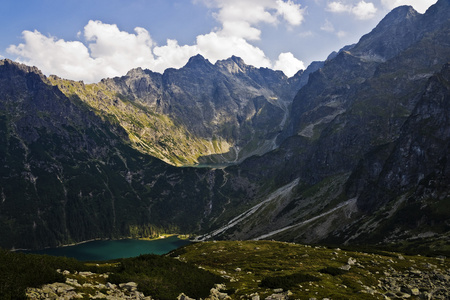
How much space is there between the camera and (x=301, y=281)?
44156mm

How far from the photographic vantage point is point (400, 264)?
6469 centimetres

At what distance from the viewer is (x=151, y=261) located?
Result: 43.2m

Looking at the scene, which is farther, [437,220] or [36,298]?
[437,220]

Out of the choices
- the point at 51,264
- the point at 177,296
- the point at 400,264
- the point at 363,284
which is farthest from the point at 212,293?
the point at 400,264

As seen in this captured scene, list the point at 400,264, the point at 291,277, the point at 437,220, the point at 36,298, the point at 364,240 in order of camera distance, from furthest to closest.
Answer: the point at 364,240
the point at 437,220
the point at 400,264
the point at 291,277
the point at 36,298

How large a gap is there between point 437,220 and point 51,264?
209985 mm

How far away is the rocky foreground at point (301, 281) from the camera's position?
97.2 ft

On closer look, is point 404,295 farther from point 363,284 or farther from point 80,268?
point 80,268

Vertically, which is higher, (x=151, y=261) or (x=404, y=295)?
(x=151, y=261)

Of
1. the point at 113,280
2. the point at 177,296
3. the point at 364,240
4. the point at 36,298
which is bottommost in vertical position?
the point at 364,240

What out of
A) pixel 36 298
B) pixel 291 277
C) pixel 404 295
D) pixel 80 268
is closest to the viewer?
pixel 36 298

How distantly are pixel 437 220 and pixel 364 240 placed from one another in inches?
1736

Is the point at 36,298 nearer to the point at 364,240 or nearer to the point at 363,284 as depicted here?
the point at 363,284

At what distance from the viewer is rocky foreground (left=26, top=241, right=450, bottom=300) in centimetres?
2962
